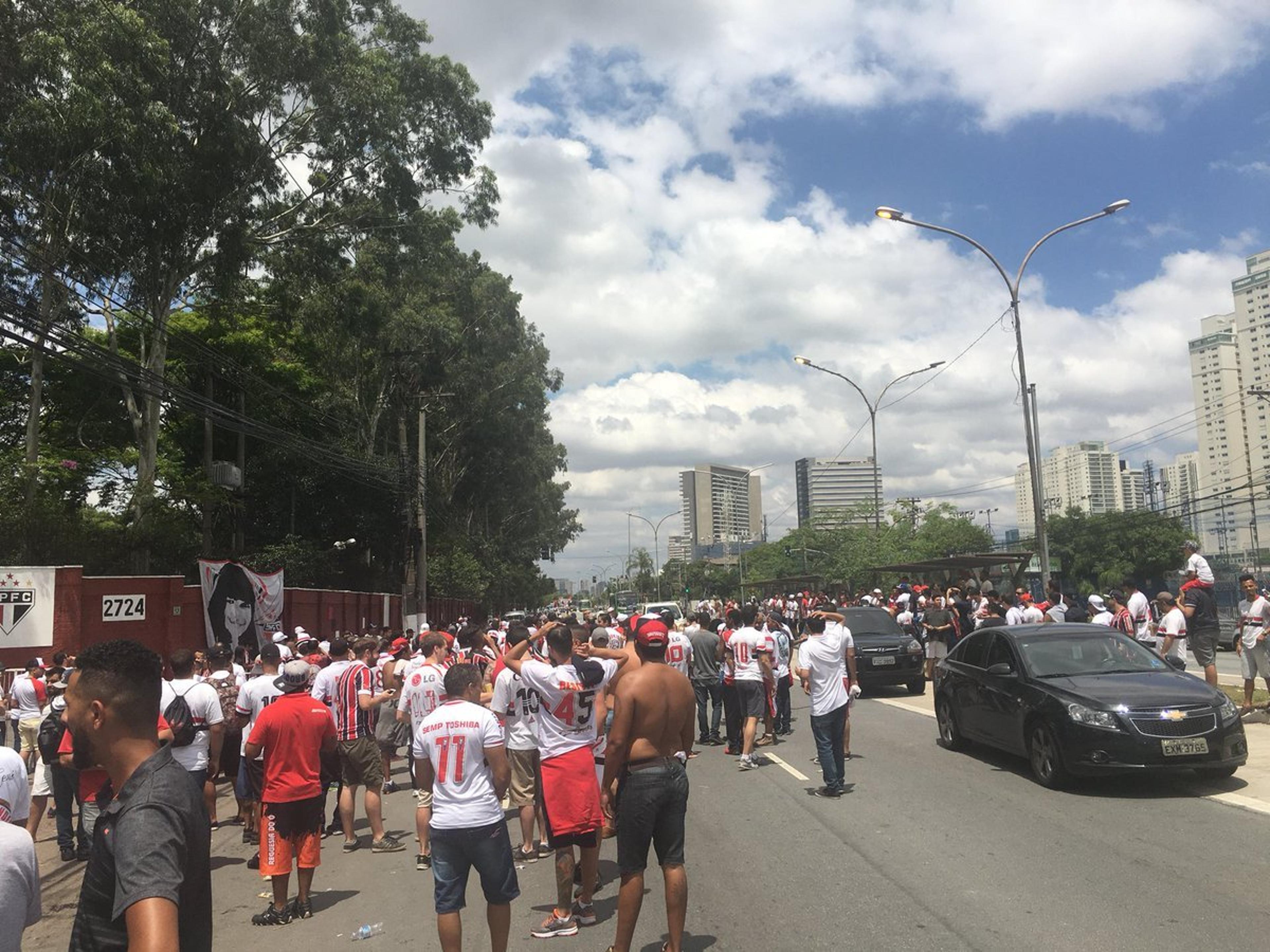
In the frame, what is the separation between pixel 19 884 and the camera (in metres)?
2.48

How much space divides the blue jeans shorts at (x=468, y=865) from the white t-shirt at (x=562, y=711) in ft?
4.17

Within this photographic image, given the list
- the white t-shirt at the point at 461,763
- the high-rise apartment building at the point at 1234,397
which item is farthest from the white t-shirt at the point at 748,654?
the high-rise apartment building at the point at 1234,397

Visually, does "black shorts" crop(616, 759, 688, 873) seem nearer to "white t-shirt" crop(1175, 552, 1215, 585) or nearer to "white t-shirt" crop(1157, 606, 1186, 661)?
"white t-shirt" crop(1157, 606, 1186, 661)

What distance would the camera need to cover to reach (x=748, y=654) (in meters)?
11.7

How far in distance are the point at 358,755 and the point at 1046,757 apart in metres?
6.40

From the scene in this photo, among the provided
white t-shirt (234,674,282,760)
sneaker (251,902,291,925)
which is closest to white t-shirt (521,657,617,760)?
sneaker (251,902,291,925)

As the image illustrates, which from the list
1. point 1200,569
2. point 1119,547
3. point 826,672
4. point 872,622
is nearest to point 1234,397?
point 1119,547

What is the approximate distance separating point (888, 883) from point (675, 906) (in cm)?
205

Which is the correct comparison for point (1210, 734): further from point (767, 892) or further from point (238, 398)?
point (238, 398)

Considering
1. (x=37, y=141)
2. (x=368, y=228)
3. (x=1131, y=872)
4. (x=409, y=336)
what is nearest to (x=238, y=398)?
(x=409, y=336)

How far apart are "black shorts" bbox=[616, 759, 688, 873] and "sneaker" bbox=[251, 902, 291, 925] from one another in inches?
112

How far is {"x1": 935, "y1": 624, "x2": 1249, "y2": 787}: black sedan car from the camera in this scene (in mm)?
8320

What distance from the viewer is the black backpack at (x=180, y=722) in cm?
675

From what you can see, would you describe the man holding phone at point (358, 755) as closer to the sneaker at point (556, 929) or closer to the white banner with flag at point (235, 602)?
the sneaker at point (556, 929)
